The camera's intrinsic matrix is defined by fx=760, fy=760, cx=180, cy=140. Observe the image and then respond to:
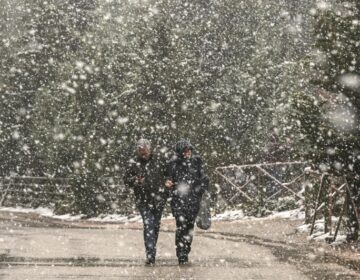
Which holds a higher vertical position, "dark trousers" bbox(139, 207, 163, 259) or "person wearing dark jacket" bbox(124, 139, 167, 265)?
"person wearing dark jacket" bbox(124, 139, 167, 265)

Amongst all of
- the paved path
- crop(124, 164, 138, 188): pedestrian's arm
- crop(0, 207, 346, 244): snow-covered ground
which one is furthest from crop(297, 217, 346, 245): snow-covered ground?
crop(124, 164, 138, 188): pedestrian's arm

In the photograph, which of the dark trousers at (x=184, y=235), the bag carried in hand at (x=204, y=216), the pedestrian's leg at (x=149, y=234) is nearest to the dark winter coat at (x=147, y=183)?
the pedestrian's leg at (x=149, y=234)

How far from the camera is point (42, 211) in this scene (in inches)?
1163

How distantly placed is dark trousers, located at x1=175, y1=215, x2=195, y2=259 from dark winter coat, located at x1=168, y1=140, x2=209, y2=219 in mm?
48

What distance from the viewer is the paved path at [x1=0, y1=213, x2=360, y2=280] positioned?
9188mm

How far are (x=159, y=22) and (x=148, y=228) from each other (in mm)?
17753

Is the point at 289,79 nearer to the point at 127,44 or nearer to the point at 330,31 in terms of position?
the point at 127,44

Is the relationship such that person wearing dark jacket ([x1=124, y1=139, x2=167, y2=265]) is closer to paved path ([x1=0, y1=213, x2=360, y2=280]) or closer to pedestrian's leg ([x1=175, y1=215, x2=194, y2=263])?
pedestrian's leg ([x1=175, y1=215, x2=194, y2=263])

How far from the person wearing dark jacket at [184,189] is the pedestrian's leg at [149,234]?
0.33 metres

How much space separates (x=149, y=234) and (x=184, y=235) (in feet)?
1.60

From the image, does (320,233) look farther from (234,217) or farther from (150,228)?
(234,217)

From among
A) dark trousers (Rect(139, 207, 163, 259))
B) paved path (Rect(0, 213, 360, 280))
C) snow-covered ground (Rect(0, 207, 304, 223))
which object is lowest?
paved path (Rect(0, 213, 360, 280))

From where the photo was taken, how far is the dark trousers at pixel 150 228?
10.4 m

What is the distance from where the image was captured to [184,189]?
Result: 10.6 m
